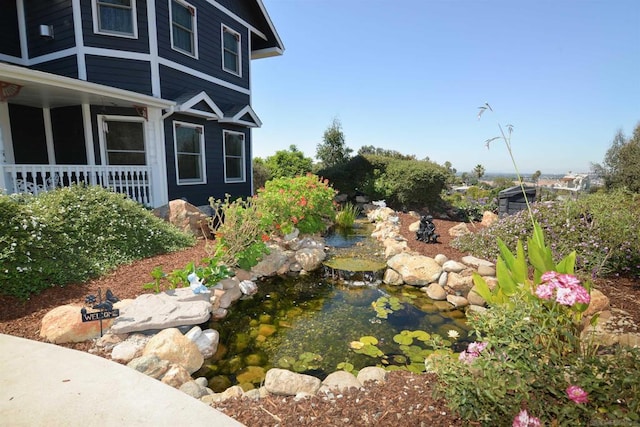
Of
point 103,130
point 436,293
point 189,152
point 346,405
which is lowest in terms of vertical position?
point 436,293

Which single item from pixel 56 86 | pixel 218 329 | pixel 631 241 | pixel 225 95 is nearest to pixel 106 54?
pixel 56 86

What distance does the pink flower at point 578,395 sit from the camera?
1.49 meters

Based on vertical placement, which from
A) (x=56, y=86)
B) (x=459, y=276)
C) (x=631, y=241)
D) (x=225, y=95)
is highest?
(x=225, y=95)

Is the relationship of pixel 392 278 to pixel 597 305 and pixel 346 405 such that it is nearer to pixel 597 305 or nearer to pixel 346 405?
pixel 597 305

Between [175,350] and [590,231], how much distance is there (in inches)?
219

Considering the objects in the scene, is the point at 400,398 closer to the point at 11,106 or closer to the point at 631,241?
the point at 631,241

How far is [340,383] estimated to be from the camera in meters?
2.45

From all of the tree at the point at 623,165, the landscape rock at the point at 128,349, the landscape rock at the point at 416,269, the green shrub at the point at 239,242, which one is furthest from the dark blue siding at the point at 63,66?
the tree at the point at 623,165

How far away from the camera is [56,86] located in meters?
5.46

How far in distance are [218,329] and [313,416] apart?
2.09 m

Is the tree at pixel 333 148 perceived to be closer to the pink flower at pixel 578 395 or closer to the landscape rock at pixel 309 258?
the landscape rock at pixel 309 258

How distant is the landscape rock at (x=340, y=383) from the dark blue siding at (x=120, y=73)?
761 cm

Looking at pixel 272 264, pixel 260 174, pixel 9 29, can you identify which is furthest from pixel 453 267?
pixel 260 174

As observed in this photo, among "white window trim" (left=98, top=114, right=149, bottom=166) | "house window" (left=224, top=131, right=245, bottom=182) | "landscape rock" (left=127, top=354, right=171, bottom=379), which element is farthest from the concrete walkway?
"house window" (left=224, top=131, right=245, bottom=182)
